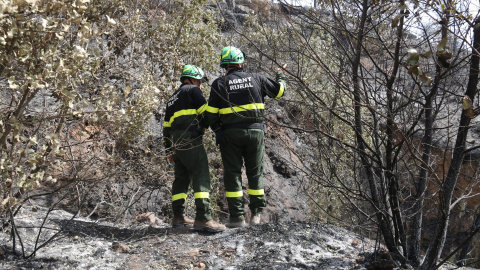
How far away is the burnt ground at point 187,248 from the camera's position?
15.1ft

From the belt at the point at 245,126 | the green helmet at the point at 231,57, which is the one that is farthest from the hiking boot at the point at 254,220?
the green helmet at the point at 231,57

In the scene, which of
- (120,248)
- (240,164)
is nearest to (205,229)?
(240,164)

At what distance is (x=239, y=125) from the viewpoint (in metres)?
5.85

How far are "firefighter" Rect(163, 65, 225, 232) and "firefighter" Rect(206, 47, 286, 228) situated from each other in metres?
0.19

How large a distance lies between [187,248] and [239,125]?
150 centimetres

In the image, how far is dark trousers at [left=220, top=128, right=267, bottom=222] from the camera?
5.86 metres

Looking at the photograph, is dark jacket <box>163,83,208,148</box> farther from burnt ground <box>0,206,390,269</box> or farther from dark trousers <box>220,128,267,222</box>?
burnt ground <box>0,206,390,269</box>

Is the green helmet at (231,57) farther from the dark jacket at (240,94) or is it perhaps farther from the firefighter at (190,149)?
the firefighter at (190,149)

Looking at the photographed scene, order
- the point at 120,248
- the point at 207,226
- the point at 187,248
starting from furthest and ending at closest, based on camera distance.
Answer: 1. the point at 207,226
2. the point at 187,248
3. the point at 120,248

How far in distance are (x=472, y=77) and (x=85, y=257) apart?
11.7 feet

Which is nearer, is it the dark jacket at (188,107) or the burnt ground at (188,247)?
the burnt ground at (188,247)

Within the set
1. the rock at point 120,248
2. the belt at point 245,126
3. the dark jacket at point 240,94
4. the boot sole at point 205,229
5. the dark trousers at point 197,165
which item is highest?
the dark jacket at point 240,94

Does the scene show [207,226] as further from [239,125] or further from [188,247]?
[239,125]

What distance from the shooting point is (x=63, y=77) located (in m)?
3.89
